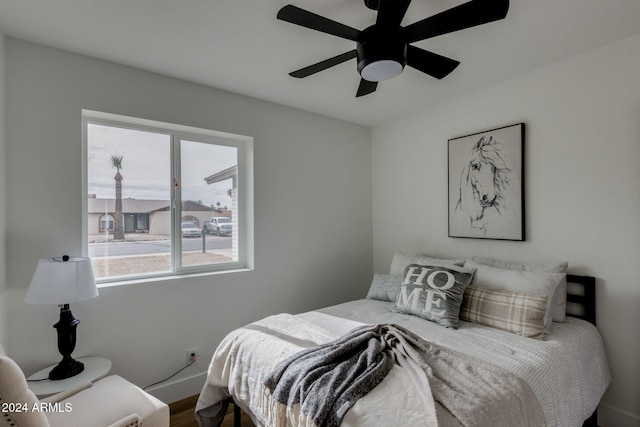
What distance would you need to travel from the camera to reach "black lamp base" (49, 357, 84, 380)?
1797 millimetres

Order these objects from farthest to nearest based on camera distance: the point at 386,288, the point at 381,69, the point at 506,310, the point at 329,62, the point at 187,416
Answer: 1. the point at 386,288
2. the point at 187,416
3. the point at 506,310
4. the point at 329,62
5. the point at 381,69

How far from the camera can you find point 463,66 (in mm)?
2305

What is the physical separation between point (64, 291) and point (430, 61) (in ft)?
7.70

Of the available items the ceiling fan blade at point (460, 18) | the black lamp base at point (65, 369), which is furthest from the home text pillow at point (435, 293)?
the black lamp base at point (65, 369)

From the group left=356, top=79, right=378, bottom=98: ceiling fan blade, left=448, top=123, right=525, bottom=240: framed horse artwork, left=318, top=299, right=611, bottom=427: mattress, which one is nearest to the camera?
left=318, top=299, right=611, bottom=427: mattress

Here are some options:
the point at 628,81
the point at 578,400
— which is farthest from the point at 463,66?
the point at 578,400

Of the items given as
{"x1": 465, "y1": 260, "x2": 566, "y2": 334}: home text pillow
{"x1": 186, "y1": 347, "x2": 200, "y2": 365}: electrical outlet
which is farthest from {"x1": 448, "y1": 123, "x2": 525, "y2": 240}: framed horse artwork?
{"x1": 186, "y1": 347, "x2": 200, "y2": 365}: electrical outlet

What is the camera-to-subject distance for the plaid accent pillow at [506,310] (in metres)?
1.92

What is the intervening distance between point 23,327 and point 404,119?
11.6 ft

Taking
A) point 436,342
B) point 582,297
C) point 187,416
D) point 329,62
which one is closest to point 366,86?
point 329,62

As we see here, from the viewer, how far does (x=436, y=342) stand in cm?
184

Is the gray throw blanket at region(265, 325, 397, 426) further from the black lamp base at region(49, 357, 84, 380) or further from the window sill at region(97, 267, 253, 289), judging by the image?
the window sill at region(97, 267, 253, 289)

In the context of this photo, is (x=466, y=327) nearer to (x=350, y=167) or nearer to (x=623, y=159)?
(x=623, y=159)

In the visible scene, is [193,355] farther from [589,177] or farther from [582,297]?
[589,177]
